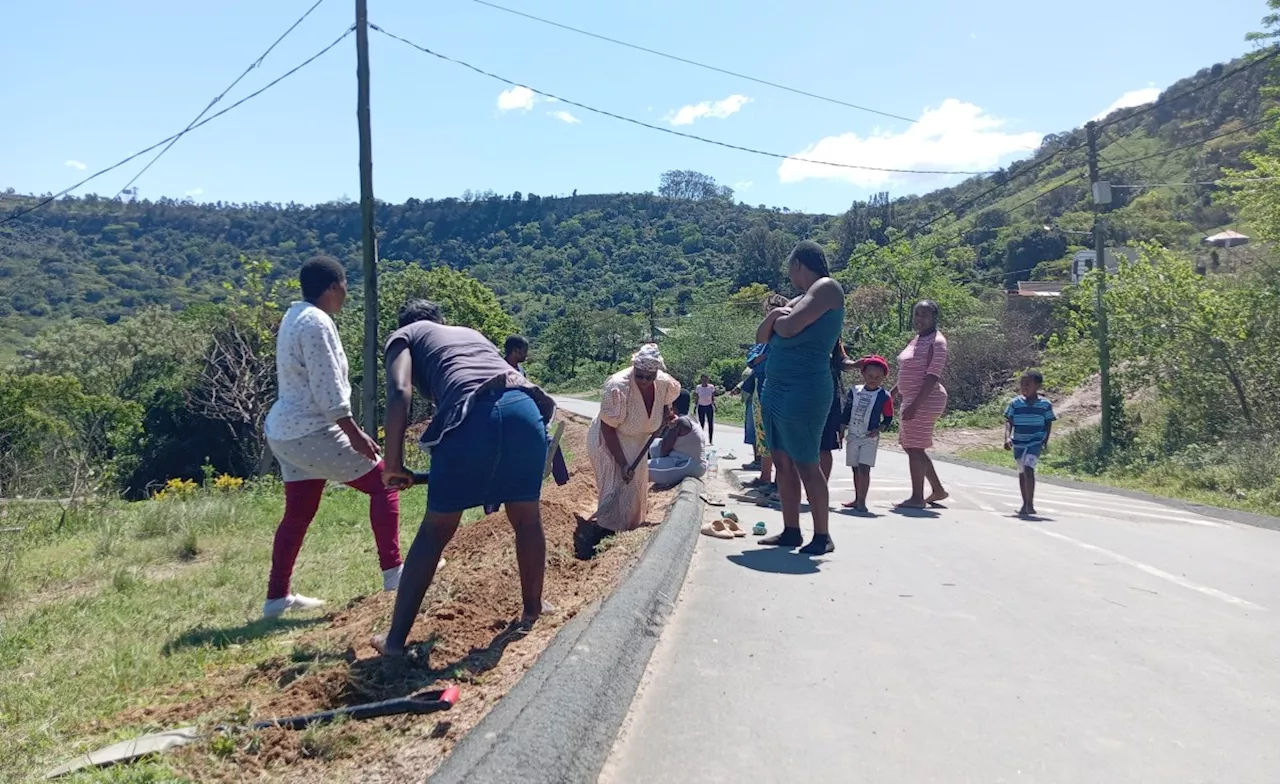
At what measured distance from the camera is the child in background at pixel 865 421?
837 cm

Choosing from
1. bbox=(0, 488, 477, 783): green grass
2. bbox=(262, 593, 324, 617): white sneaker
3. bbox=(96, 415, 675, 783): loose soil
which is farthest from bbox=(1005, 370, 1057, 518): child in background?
bbox=(262, 593, 324, 617): white sneaker

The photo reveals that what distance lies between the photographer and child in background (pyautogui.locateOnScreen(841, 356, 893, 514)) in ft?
27.5

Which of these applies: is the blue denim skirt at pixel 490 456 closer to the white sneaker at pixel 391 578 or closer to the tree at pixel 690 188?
the white sneaker at pixel 391 578

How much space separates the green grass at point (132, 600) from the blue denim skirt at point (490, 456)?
1.37m

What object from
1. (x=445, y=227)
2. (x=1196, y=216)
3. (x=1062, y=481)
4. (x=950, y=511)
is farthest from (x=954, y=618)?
(x=445, y=227)

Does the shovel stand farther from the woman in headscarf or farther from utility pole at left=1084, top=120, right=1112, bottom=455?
utility pole at left=1084, top=120, right=1112, bottom=455

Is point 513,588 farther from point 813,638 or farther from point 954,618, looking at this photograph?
point 954,618

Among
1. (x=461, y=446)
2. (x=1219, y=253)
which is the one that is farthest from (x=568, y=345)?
(x=461, y=446)

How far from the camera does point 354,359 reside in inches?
1390

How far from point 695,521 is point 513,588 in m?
2.03

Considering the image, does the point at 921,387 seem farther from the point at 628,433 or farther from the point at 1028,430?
the point at 628,433

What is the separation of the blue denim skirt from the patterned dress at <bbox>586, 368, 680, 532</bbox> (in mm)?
2675

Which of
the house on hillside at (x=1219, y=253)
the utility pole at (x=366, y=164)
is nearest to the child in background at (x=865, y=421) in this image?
the utility pole at (x=366, y=164)

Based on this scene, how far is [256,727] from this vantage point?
10.0ft
